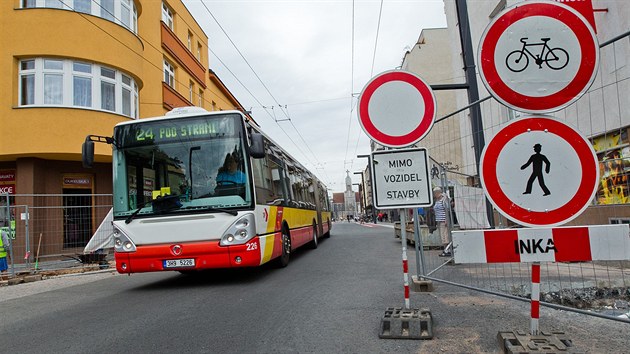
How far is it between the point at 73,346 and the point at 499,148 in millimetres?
4245

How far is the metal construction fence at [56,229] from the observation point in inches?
448

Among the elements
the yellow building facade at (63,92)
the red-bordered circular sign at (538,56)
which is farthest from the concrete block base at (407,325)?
the yellow building facade at (63,92)

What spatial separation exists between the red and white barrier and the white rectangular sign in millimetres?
1172

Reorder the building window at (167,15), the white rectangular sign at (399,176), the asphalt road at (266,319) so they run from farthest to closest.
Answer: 1. the building window at (167,15)
2. the white rectangular sign at (399,176)
3. the asphalt road at (266,319)

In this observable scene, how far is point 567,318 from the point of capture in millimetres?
4195

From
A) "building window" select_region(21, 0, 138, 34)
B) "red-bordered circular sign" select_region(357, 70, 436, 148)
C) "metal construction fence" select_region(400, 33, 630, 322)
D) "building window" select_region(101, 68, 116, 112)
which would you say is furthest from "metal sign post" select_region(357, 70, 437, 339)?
"building window" select_region(21, 0, 138, 34)

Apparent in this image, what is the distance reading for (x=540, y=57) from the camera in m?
3.04

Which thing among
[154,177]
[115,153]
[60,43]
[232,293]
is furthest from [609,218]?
[60,43]

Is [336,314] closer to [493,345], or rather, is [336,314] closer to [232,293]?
[493,345]

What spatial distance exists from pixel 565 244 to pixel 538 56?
1.37 m

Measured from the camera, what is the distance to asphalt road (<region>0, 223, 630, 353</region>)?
3.72m

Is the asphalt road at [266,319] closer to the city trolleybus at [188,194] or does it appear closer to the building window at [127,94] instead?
the city trolleybus at [188,194]

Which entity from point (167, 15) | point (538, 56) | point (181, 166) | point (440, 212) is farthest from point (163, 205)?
point (167, 15)

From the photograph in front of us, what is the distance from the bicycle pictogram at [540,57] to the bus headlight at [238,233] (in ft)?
15.5
